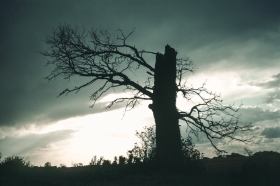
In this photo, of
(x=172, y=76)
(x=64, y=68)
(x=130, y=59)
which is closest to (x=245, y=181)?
(x=172, y=76)

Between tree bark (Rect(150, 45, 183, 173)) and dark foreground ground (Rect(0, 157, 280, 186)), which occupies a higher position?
tree bark (Rect(150, 45, 183, 173))

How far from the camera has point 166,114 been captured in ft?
35.8

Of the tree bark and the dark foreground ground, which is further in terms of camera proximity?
the tree bark

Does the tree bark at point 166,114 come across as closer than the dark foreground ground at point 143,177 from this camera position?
No

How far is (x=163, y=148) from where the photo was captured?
10.3 m

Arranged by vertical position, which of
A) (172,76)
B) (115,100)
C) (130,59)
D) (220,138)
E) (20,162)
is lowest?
(20,162)

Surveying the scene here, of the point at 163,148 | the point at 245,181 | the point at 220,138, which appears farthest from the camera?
the point at 220,138

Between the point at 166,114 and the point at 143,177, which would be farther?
the point at 166,114

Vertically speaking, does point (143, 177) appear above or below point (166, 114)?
below

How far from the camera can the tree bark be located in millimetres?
10062

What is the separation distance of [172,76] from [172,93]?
0.97 m

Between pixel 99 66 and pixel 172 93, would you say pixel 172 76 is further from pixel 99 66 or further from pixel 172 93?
pixel 99 66

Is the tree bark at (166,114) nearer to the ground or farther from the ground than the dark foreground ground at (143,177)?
farther from the ground

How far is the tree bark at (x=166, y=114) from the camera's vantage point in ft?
33.0
